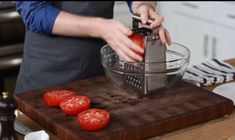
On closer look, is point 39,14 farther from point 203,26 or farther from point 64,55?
point 203,26

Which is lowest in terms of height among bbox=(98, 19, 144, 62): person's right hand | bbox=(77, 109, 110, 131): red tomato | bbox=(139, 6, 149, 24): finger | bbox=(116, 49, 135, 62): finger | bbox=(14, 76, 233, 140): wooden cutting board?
bbox=(14, 76, 233, 140): wooden cutting board

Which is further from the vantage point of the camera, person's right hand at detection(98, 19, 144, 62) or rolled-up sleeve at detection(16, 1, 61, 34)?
rolled-up sleeve at detection(16, 1, 61, 34)

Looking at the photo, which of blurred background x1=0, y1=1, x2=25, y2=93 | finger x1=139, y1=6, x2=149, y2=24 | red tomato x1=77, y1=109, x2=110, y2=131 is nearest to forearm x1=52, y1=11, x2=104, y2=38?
finger x1=139, y1=6, x2=149, y2=24

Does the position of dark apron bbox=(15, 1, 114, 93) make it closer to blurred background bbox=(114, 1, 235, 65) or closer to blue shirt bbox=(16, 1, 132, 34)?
blue shirt bbox=(16, 1, 132, 34)

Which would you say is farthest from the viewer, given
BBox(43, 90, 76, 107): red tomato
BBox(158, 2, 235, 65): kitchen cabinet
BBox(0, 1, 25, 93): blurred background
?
BBox(158, 2, 235, 65): kitchen cabinet

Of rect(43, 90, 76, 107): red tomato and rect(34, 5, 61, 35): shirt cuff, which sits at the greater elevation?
rect(34, 5, 61, 35): shirt cuff

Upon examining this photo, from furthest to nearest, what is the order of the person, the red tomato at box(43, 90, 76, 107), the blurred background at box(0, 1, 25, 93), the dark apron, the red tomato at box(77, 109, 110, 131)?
1. the blurred background at box(0, 1, 25, 93)
2. the dark apron
3. the person
4. the red tomato at box(43, 90, 76, 107)
5. the red tomato at box(77, 109, 110, 131)

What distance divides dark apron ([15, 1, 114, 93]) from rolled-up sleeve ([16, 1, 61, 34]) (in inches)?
3.5

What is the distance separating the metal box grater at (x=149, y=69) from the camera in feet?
3.95

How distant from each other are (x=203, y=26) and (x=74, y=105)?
2.04 meters

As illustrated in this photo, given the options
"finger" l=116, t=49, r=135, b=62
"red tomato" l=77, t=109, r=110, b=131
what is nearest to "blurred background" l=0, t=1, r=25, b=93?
"finger" l=116, t=49, r=135, b=62

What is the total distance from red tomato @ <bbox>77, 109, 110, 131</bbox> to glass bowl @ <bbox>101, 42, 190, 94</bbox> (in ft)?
0.59

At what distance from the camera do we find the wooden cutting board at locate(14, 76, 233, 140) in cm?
108

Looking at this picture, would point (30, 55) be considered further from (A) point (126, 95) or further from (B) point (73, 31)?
(A) point (126, 95)
